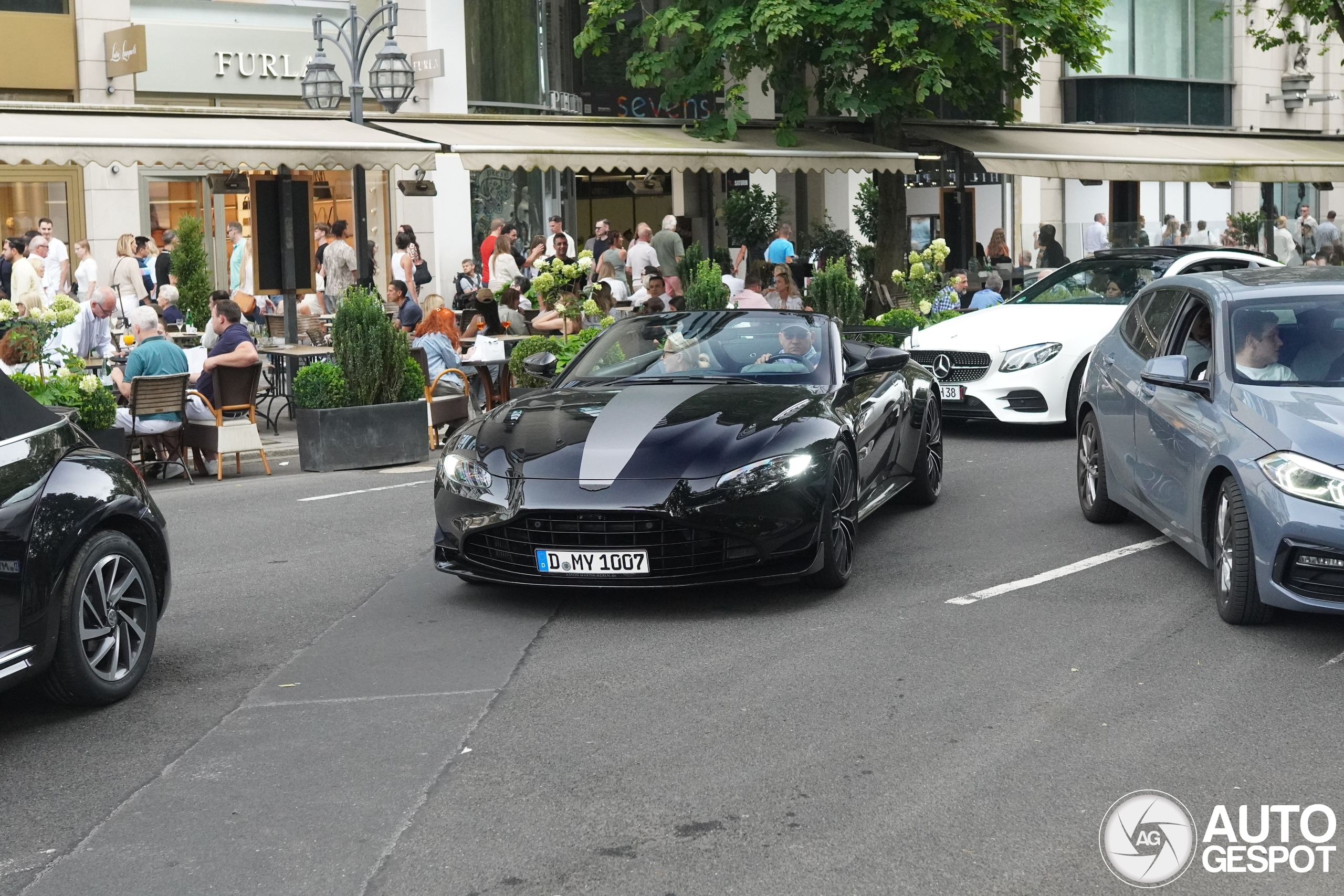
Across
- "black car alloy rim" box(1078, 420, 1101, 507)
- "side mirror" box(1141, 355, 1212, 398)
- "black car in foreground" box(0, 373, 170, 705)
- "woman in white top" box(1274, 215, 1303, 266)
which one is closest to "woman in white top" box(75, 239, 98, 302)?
"black car alloy rim" box(1078, 420, 1101, 507)

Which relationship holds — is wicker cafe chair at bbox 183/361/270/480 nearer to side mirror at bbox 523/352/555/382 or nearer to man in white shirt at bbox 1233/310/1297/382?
side mirror at bbox 523/352/555/382

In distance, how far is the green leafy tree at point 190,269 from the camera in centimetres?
2217

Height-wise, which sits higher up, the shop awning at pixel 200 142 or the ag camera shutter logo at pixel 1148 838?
the shop awning at pixel 200 142

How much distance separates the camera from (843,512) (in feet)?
26.0

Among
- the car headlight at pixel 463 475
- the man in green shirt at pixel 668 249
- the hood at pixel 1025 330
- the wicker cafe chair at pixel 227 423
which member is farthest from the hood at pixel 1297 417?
the man in green shirt at pixel 668 249

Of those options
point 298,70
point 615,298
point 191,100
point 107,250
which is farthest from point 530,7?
point 615,298

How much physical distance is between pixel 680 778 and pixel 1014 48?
77.8 ft

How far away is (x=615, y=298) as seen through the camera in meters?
19.8

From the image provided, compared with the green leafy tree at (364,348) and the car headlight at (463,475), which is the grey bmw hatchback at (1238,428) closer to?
the car headlight at (463,475)

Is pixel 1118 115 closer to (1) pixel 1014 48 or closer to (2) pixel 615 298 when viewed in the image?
(1) pixel 1014 48

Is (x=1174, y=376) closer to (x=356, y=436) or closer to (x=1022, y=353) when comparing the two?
(x=1022, y=353)

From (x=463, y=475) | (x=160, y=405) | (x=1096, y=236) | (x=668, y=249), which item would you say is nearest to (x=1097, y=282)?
(x=160, y=405)

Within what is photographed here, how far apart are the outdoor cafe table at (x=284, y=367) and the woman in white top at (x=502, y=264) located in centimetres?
469

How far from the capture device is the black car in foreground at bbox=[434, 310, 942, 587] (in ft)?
23.8
